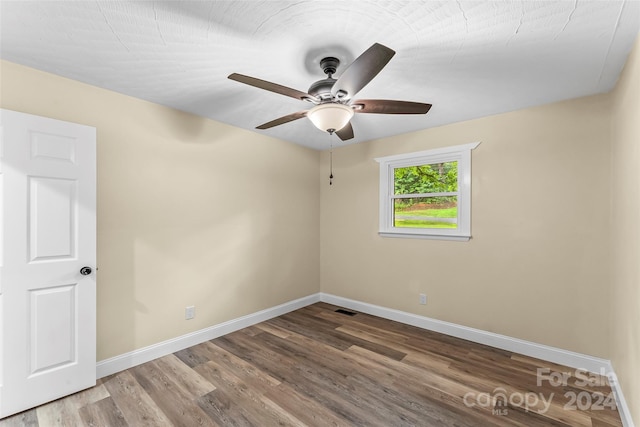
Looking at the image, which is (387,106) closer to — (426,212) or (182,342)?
(426,212)

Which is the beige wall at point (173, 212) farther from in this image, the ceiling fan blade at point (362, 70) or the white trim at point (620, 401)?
the white trim at point (620, 401)

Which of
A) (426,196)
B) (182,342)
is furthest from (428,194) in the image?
(182,342)

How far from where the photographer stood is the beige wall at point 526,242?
2.52 metres

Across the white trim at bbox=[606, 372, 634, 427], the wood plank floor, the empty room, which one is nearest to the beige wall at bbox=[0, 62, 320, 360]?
the empty room

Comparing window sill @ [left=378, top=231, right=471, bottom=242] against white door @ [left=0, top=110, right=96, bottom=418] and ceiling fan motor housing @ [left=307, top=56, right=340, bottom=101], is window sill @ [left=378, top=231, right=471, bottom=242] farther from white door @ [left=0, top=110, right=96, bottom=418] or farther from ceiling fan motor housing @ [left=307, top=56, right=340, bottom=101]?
white door @ [left=0, top=110, right=96, bottom=418]

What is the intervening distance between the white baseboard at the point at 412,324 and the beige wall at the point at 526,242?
7cm

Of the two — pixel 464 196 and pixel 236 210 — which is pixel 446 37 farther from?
pixel 236 210

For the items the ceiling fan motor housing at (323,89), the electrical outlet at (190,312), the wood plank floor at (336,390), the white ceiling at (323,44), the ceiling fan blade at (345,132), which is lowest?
the wood plank floor at (336,390)

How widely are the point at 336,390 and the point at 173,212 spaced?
2226mm

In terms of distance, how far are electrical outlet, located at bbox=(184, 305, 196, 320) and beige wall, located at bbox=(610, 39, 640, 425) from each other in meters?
3.44

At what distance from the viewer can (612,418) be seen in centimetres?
197

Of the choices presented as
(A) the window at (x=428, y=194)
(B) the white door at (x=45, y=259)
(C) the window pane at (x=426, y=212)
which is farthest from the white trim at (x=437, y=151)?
(B) the white door at (x=45, y=259)

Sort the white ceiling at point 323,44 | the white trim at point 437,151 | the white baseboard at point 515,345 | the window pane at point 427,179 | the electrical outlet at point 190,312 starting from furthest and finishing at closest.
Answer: the window pane at point 427,179, the white trim at point 437,151, the electrical outlet at point 190,312, the white baseboard at point 515,345, the white ceiling at point 323,44

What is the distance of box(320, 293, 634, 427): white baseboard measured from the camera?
88.1 inches
